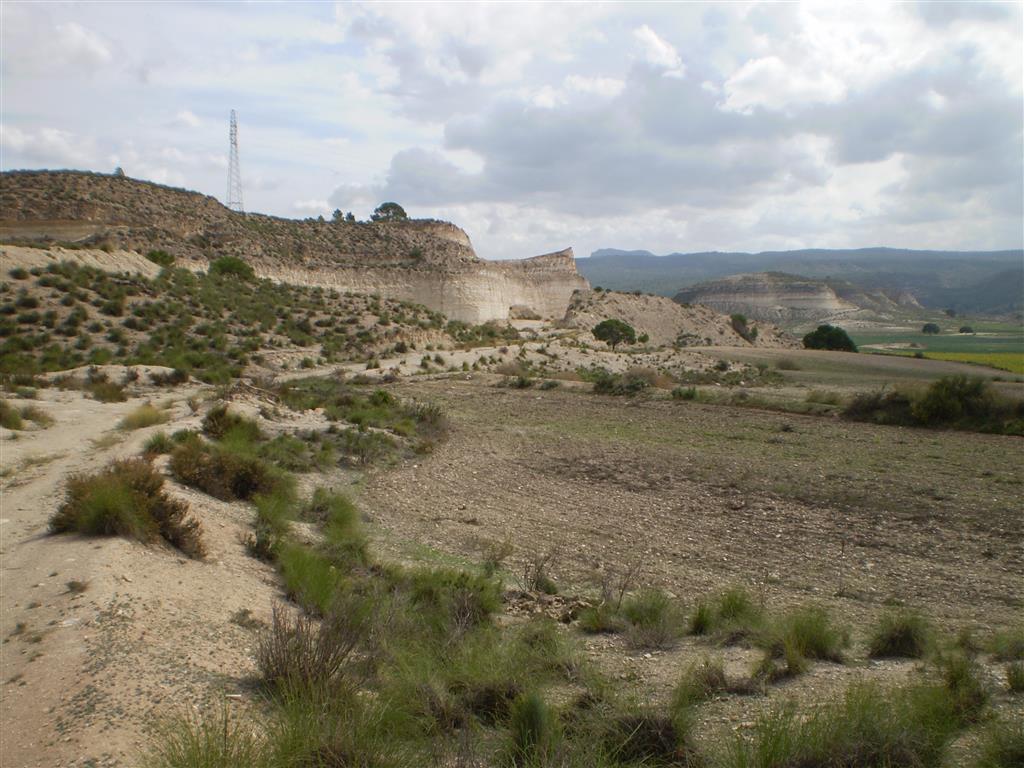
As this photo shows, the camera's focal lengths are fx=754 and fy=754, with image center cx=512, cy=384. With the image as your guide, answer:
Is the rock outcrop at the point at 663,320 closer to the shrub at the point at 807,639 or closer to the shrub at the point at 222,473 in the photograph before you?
the shrub at the point at 222,473

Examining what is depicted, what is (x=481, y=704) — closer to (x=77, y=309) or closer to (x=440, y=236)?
(x=77, y=309)

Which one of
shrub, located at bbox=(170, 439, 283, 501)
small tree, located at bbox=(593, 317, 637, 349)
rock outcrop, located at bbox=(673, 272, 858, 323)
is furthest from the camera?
rock outcrop, located at bbox=(673, 272, 858, 323)

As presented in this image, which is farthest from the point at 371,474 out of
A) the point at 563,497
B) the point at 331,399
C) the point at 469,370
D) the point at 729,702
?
the point at 469,370

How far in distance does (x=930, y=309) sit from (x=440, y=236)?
369ft

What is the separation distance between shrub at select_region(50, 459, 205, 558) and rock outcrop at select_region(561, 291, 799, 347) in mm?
54308

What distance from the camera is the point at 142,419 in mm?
15727

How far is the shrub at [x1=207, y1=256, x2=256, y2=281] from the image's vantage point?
152 ft

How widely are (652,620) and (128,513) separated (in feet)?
19.4

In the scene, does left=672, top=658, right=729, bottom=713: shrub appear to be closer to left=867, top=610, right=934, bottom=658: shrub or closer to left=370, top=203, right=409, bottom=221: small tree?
left=867, top=610, right=934, bottom=658: shrub

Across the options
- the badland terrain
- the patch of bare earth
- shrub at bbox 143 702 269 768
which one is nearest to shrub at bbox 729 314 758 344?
the badland terrain

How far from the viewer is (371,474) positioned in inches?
607

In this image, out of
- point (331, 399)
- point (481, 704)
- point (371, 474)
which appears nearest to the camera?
point (481, 704)

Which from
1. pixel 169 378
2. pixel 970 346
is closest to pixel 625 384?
pixel 169 378

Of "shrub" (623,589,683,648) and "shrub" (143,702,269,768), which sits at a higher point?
"shrub" (143,702,269,768)
